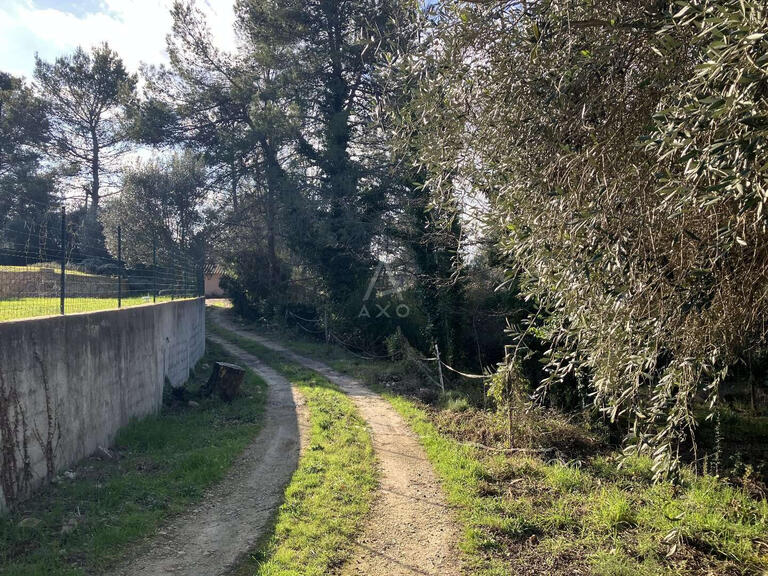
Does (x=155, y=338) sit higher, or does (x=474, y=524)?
(x=155, y=338)

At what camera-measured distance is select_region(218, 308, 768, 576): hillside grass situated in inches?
182

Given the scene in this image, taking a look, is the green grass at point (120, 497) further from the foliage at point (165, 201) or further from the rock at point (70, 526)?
the foliage at point (165, 201)

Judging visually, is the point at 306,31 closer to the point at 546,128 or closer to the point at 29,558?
the point at 546,128

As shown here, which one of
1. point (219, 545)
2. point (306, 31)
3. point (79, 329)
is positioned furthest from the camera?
point (306, 31)

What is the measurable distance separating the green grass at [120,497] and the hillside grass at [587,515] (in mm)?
3087

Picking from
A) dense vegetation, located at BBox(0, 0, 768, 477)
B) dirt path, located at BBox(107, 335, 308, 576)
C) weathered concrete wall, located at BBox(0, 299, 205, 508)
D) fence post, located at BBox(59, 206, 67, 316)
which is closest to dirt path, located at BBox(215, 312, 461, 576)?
dirt path, located at BBox(107, 335, 308, 576)

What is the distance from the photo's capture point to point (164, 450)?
321 inches

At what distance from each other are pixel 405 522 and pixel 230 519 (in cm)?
182

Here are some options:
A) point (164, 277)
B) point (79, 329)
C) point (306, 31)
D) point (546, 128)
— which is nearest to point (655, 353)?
point (546, 128)

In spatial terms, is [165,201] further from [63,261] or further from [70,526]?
[70,526]

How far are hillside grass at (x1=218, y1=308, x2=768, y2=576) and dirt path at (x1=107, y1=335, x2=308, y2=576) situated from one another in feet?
6.69

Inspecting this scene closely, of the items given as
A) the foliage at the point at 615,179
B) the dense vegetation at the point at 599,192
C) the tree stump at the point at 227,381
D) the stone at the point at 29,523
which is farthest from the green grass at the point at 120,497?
the foliage at the point at 615,179

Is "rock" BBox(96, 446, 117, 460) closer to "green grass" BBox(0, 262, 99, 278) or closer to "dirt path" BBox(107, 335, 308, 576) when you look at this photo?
"dirt path" BBox(107, 335, 308, 576)

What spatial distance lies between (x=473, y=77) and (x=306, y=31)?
19.3 metres
